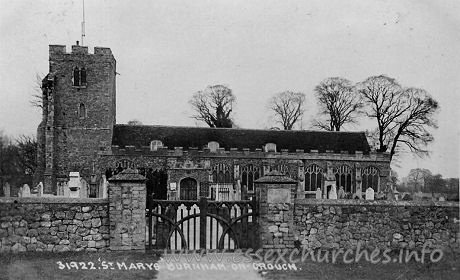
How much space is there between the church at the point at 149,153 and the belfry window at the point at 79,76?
7 centimetres

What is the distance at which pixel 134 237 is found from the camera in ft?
34.6

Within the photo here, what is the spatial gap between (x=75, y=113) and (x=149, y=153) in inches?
249

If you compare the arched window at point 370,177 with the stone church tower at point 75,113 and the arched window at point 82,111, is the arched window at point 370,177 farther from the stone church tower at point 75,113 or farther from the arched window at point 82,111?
the arched window at point 82,111

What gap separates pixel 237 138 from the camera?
40.2 meters

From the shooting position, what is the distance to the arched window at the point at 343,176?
38531mm

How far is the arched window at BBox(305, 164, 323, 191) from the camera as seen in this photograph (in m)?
38.1

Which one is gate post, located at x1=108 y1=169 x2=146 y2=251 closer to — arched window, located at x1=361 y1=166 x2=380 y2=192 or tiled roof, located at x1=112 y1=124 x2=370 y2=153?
tiled roof, located at x1=112 y1=124 x2=370 y2=153

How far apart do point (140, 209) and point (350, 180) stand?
30379 millimetres

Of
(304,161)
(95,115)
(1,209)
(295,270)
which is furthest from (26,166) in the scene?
(295,270)

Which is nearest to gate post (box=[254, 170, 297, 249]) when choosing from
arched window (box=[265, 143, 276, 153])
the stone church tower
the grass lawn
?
the grass lawn

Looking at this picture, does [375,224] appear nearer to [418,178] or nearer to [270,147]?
[270,147]

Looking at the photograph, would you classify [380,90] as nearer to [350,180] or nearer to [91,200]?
[350,180]

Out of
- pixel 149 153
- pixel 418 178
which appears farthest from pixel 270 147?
pixel 418 178

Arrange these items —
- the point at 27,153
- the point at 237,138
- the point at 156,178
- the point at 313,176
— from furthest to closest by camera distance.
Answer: the point at 27,153, the point at 237,138, the point at 313,176, the point at 156,178
